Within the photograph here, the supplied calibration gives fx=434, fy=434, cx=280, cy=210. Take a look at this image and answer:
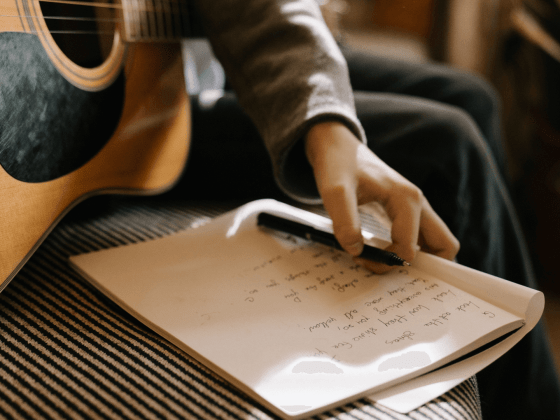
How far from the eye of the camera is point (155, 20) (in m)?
0.64

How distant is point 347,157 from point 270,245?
0.41ft

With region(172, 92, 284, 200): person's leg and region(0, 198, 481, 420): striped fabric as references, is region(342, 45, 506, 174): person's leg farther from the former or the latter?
region(0, 198, 481, 420): striped fabric

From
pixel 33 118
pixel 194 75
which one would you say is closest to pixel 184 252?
pixel 33 118

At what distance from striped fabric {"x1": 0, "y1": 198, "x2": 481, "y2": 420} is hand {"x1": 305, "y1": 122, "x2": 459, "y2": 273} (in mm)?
137

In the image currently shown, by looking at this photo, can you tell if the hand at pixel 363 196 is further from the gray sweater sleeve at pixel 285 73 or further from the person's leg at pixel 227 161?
the person's leg at pixel 227 161

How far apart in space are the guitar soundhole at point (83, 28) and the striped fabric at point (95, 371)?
24cm

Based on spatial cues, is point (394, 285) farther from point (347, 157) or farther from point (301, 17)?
point (301, 17)

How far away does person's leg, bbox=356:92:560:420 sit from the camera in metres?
0.56

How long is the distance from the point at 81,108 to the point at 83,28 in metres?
0.10

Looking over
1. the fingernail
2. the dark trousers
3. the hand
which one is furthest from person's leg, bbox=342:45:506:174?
the fingernail

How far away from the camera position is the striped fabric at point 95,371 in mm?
280

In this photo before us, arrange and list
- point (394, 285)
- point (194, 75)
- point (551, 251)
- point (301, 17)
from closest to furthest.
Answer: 1. point (394, 285)
2. point (301, 17)
3. point (194, 75)
4. point (551, 251)

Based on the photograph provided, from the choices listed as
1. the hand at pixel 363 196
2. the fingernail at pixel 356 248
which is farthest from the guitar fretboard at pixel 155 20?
A: the fingernail at pixel 356 248

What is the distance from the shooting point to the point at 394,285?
397 millimetres
